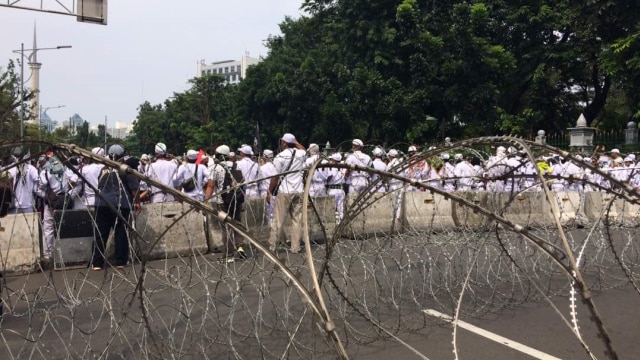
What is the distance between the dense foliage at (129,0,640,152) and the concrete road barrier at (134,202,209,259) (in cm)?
1490

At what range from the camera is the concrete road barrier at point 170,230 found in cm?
887

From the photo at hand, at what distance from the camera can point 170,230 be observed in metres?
9.19

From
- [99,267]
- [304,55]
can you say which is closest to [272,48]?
[304,55]

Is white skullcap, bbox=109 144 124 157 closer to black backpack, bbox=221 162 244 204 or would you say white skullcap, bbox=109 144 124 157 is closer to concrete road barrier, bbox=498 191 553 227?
black backpack, bbox=221 162 244 204

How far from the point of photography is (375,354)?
4.68 metres

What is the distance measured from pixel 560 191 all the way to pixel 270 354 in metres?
10.7

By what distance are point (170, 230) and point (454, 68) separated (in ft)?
55.9

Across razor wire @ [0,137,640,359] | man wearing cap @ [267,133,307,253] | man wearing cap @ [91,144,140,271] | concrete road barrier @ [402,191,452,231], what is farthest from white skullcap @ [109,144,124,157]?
concrete road barrier @ [402,191,452,231]

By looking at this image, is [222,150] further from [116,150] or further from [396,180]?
[396,180]

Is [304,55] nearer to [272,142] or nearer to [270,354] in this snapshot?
[272,142]

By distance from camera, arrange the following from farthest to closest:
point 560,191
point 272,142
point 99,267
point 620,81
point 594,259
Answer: point 272,142, point 620,81, point 560,191, point 99,267, point 594,259

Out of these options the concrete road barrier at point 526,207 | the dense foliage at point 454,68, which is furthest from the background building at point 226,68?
the concrete road barrier at point 526,207

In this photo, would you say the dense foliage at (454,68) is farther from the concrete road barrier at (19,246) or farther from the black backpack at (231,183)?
the concrete road barrier at (19,246)

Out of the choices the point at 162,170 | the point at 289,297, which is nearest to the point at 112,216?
the point at 162,170
